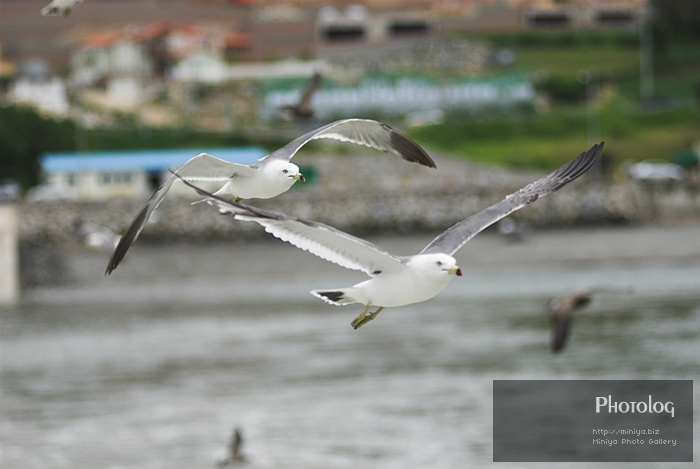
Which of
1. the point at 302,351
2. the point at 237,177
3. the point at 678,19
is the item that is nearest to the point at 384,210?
the point at 302,351

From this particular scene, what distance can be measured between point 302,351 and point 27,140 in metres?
43.5

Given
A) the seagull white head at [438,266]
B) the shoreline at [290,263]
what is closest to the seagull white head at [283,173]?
the seagull white head at [438,266]

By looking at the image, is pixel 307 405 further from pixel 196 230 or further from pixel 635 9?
pixel 635 9

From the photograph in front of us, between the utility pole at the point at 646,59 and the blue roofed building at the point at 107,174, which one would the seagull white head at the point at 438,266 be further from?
the utility pole at the point at 646,59

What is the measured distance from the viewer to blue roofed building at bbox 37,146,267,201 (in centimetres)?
6406

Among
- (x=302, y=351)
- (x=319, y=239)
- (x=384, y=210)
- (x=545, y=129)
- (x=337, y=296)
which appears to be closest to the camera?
(x=319, y=239)

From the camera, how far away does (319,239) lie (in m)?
8.62

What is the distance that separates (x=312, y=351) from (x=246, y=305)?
10.6 metres

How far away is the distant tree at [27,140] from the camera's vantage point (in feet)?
235

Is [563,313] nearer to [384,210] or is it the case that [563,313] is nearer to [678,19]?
[384,210]

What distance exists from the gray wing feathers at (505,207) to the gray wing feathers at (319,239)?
0.53m

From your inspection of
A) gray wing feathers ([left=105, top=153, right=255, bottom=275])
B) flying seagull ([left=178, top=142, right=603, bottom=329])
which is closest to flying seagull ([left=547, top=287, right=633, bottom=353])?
flying seagull ([left=178, top=142, right=603, bottom=329])

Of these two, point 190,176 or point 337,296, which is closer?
point 337,296

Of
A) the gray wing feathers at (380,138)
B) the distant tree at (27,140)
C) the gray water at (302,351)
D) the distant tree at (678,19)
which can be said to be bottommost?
the gray water at (302,351)
